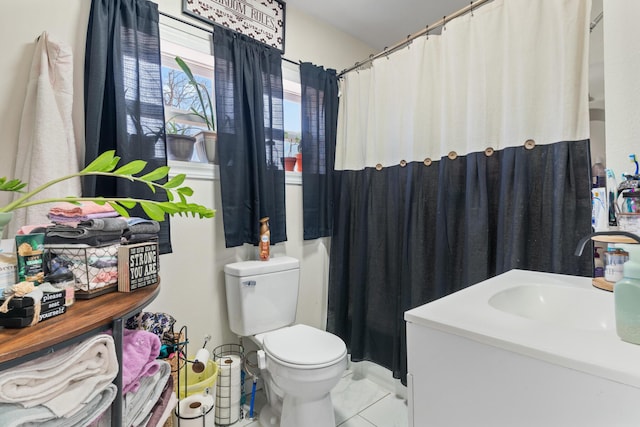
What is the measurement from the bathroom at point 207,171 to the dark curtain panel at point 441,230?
0.62 ft

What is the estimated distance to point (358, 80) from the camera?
2129mm

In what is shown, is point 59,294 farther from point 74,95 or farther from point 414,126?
point 414,126

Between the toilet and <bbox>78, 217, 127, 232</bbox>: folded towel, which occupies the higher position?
<bbox>78, 217, 127, 232</bbox>: folded towel

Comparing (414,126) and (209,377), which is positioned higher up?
(414,126)

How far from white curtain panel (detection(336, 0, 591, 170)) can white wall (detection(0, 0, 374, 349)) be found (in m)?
0.48

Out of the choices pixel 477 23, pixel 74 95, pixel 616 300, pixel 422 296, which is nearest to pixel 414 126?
pixel 477 23

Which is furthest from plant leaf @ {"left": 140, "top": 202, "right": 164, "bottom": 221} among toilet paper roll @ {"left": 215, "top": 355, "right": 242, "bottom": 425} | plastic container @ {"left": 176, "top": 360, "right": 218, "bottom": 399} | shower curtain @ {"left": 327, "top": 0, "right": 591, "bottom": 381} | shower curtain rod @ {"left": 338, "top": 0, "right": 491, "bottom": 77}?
shower curtain rod @ {"left": 338, "top": 0, "right": 491, "bottom": 77}

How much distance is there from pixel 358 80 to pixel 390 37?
0.59 metres

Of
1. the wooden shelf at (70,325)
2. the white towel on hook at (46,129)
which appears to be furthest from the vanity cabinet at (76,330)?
the white towel on hook at (46,129)

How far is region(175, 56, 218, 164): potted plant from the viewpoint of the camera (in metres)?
1.74

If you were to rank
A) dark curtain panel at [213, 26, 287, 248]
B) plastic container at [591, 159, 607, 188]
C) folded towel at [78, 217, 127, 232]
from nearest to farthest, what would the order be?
folded towel at [78, 217, 127, 232] → plastic container at [591, 159, 607, 188] → dark curtain panel at [213, 26, 287, 248]

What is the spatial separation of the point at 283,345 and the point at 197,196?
911 millimetres

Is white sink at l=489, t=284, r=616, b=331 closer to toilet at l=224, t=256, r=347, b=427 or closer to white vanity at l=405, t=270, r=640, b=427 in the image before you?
white vanity at l=405, t=270, r=640, b=427

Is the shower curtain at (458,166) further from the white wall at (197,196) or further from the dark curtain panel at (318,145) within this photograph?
the white wall at (197,196)
